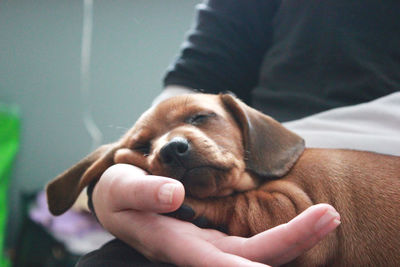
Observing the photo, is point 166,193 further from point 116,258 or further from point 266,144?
point 266,144

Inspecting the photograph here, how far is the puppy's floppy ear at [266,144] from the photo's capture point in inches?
39.3

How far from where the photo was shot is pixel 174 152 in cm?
88

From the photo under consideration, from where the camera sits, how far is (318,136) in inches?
44.4

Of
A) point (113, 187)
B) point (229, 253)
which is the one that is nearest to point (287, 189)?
point (229, 253)

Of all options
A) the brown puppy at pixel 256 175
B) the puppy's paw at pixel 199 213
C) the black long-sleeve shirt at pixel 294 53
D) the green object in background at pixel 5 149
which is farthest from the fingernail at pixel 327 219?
the green object in background at pixel 5 149

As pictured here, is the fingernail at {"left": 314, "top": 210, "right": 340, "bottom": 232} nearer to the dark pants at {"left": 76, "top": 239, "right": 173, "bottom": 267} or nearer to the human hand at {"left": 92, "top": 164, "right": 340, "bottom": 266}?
the human hand at {"left": 92, "top": 164, "right": 340, "bottom": 266}

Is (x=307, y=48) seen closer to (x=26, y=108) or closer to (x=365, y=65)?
(x=365, y=65)

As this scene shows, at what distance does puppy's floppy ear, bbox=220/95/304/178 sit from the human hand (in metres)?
0.22

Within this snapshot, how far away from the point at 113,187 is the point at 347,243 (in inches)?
19.6

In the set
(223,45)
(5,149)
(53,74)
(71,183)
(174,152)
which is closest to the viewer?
(174,152)

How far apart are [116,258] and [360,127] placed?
69 centimetres

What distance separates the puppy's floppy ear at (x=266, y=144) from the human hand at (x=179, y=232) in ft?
0.72

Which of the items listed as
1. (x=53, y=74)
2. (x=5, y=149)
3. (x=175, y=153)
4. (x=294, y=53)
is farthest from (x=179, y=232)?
(x=53, y=74)

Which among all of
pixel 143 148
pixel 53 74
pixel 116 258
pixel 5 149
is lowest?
pixel 5 149
